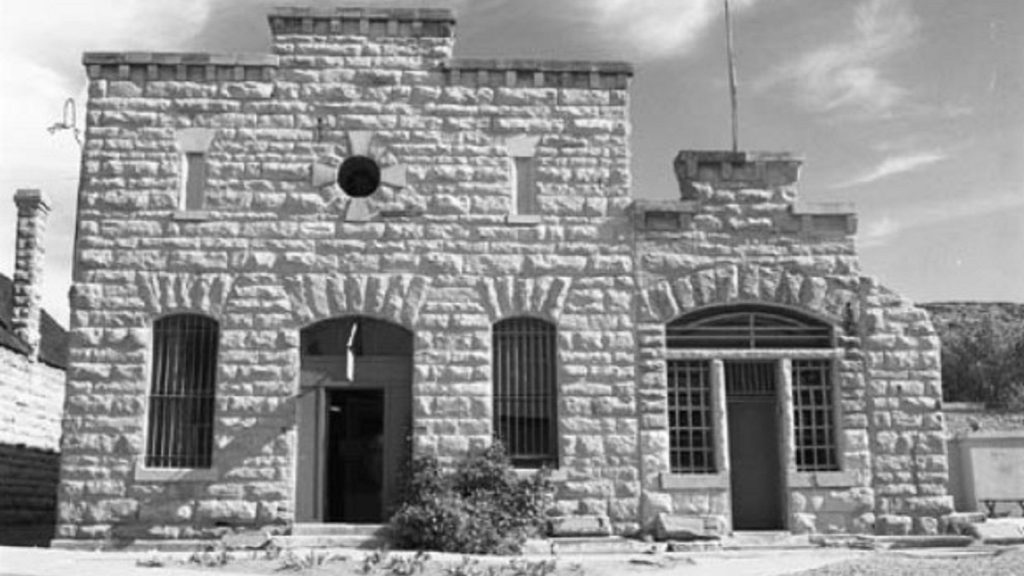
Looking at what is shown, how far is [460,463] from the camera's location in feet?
51.6

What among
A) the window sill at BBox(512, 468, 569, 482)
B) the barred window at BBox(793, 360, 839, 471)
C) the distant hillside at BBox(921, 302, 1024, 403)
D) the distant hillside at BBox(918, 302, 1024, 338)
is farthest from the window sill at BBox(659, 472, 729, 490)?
the distant hillside at BBox(918, 302, 1024, 338)

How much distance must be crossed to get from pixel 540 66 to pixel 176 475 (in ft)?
25.6

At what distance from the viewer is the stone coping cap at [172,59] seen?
651 inches

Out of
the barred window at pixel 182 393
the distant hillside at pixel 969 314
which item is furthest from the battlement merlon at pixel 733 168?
the distant hillside at pixel 969 314

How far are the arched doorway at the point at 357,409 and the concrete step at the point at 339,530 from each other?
1.63ft

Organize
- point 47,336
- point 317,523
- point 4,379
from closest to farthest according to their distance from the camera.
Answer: point 317,523 → point 4,379 → point 47,336

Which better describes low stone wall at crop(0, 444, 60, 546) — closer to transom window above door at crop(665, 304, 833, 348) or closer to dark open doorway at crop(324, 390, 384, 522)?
dark open doorway at crop(324, 390, 384, 522)

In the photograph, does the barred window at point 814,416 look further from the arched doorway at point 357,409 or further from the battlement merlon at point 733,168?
the arched doorway at point 357,409

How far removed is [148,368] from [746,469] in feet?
28.4

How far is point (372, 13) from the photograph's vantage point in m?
16.8

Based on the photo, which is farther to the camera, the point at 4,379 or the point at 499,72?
the point at 4,379

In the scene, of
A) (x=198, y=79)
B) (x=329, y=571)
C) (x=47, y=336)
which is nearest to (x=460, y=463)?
(x=329, y=571)

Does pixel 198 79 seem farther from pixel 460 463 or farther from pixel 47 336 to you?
pixel 47 336

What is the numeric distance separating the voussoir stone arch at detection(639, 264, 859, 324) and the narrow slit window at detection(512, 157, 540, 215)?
6.71 feet
